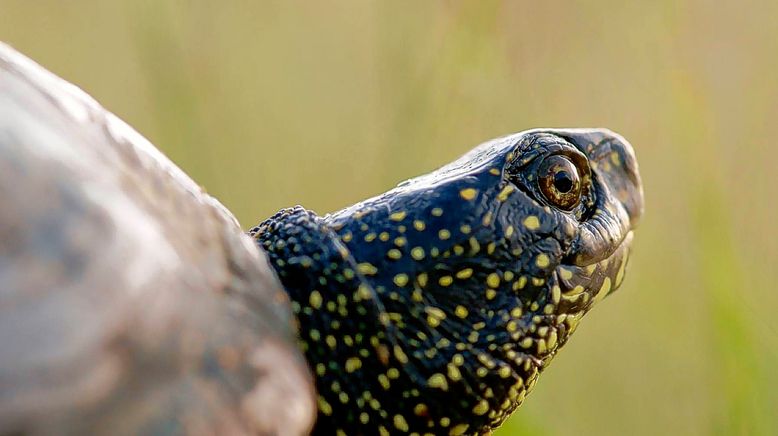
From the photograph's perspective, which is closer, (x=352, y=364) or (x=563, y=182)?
(x=352, y=364)

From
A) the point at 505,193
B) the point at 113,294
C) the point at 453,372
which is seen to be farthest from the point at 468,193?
the point at 113,294

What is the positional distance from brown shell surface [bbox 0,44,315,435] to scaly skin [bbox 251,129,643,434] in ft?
0.38

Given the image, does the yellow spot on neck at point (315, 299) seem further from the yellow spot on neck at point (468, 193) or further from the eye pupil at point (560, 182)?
the eye pupil at point (560, 182)

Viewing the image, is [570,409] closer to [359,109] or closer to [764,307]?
[764,307]

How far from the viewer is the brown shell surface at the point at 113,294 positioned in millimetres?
671

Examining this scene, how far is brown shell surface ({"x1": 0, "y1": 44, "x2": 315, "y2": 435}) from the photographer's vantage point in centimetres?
67

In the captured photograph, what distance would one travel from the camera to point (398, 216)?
1.08m

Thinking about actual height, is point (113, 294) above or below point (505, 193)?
above

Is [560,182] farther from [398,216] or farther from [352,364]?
[352,364]

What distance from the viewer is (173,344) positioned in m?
0.76

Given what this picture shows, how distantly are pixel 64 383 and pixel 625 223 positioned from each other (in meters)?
0.76

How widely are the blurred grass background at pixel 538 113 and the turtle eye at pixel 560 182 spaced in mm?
575

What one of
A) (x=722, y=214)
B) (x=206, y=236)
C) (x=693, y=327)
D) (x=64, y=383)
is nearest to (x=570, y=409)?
(x=693, y=327)

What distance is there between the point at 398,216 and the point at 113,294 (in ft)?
1.38
